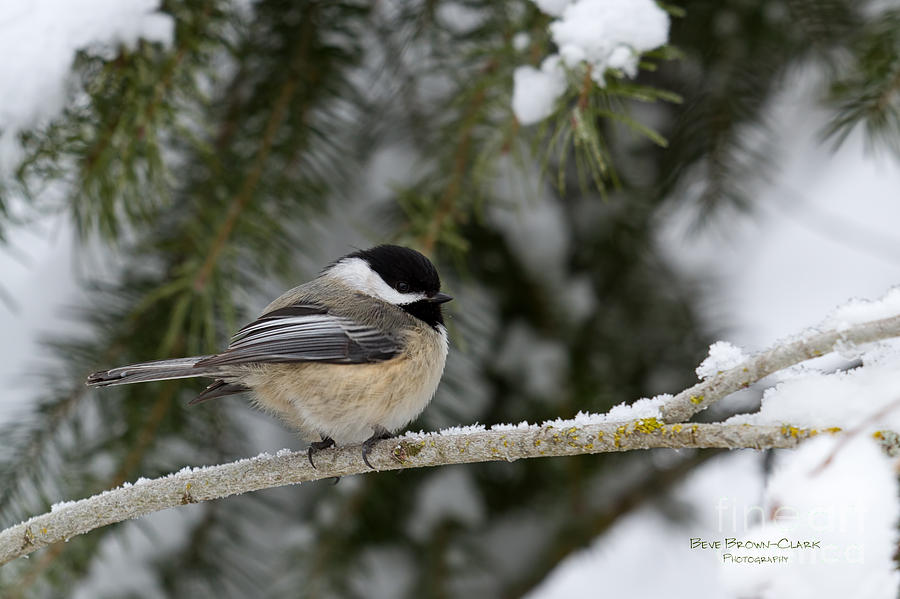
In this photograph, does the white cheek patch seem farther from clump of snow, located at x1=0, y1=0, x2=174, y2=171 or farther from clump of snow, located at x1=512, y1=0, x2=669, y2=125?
clump of snow, located at x1=0, y1=0, x2=174, y2=171

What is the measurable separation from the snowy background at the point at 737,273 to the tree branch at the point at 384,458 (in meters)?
0.13

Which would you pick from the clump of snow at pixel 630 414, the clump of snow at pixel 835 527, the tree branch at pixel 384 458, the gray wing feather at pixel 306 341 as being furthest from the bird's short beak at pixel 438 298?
the clump of snow at pixel 835 527

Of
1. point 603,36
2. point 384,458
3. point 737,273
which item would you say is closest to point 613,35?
point 603,36

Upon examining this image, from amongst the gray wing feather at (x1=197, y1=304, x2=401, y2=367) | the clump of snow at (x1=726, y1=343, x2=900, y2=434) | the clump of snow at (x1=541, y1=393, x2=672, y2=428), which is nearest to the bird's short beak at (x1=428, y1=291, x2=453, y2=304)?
the gray wing feather at (x1=197, y1=304, x2=401, y2=367)

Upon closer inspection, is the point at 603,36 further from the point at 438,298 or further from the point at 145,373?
the point at 145,373

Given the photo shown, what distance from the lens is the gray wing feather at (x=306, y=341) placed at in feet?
4.75

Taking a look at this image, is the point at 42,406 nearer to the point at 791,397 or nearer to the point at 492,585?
the point at 492,585

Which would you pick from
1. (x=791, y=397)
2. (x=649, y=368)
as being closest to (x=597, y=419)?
(x=791, y=397)

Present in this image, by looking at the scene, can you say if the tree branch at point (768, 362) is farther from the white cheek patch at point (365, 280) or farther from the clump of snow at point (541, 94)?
the white cheek patch at point (365, 280)

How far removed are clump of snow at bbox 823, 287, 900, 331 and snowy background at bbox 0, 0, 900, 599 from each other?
3cm

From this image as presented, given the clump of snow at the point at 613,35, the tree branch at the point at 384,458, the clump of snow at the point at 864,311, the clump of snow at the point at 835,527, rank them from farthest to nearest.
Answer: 1. the clump of snow at the point at 613,35
2. the tree branch at the point at 384,458
3. the clump of snow at the point at 864,311
4. the clump of snow at the point at 835,527

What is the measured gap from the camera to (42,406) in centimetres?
173

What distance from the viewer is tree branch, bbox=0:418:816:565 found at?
2.91 ft

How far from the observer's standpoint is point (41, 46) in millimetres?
1431
